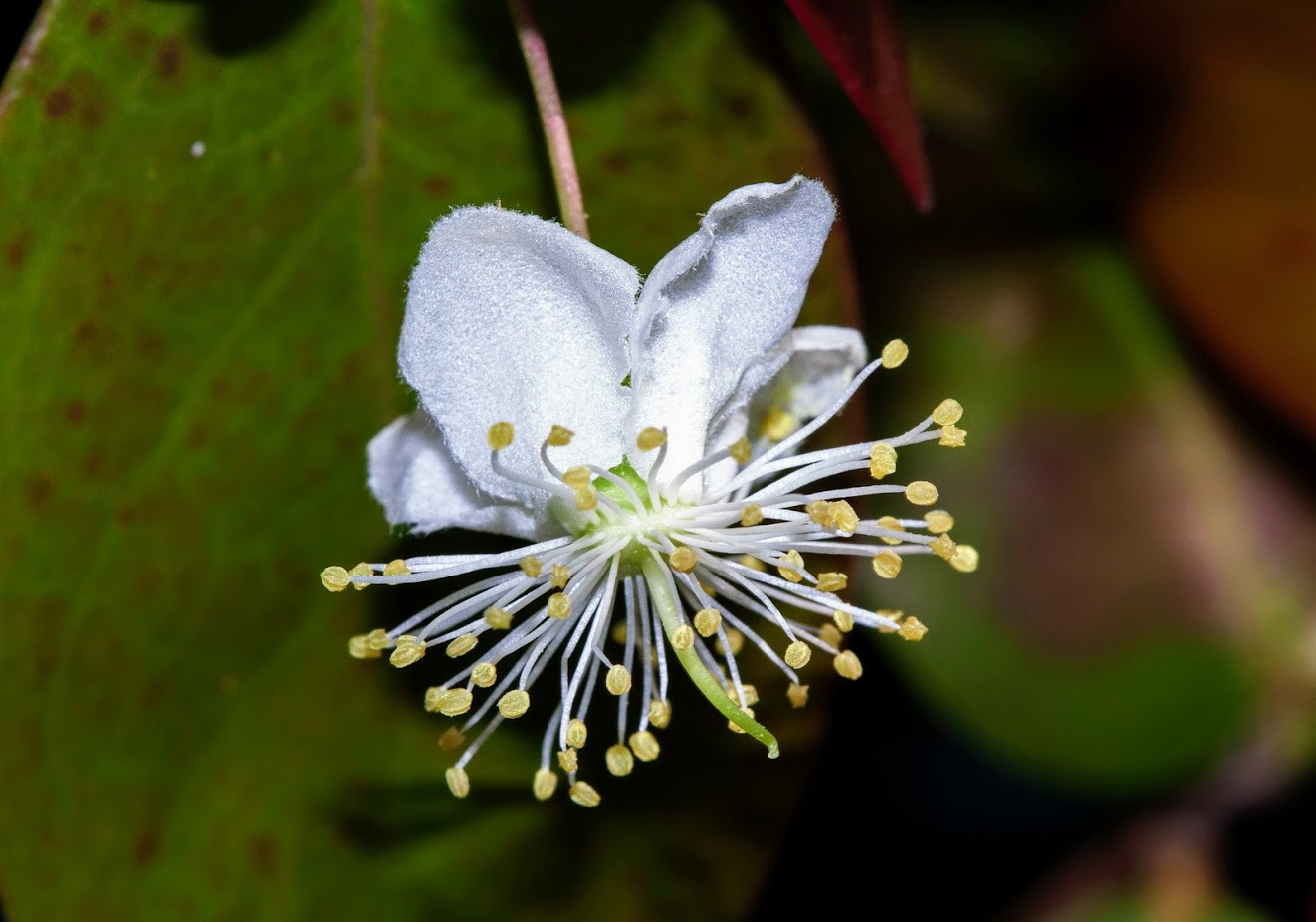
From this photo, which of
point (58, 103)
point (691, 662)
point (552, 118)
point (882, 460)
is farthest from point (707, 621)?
point (58, 103)

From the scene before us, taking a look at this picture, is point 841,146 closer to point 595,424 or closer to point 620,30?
point 620,30

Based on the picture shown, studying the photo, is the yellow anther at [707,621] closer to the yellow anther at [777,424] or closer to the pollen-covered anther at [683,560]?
the pollen-covered anther at [683,560]

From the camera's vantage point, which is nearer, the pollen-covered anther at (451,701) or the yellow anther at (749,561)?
the pollen-covered anther at (451,701)

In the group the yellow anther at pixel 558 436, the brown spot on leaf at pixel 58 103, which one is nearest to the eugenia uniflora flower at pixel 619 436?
the yellow anther at pixel 558 436

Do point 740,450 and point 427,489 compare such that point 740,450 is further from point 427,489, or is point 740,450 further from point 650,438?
point 427,489

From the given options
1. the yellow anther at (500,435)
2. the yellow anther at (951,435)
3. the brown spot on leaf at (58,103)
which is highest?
the brown spot on leaf at (58,103)

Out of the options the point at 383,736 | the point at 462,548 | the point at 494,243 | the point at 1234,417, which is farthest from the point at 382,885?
the point at 1234,417
